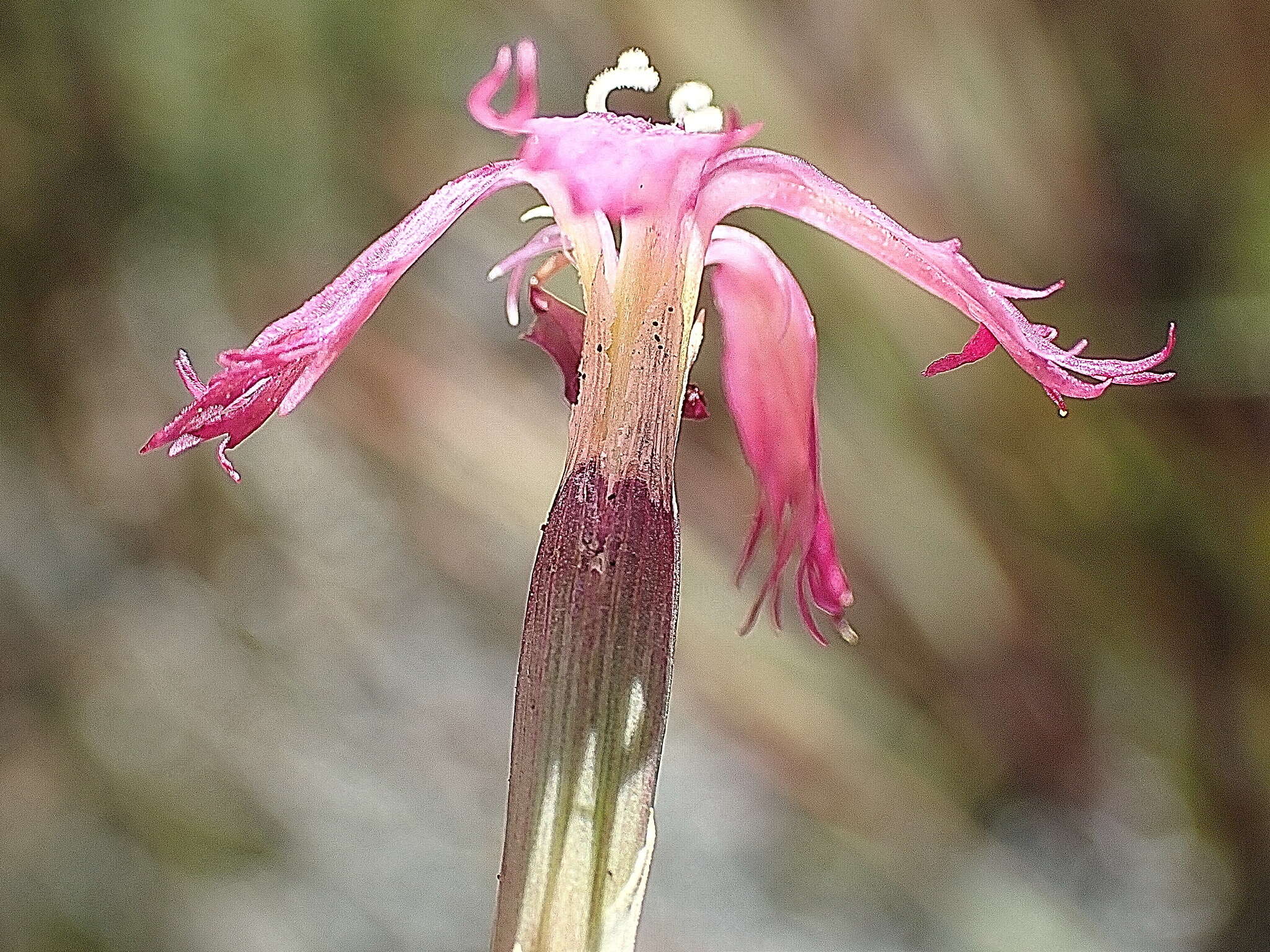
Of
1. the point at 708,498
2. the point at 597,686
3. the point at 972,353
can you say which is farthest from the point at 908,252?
the point at 708,498

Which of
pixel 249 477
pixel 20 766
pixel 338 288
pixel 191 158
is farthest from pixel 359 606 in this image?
pixel 338 288

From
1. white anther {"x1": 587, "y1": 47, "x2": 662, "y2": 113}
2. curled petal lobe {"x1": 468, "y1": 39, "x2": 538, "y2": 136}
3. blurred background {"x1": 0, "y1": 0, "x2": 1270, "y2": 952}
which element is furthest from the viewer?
blurred background {"x1": 0, "y1": 0, "x2": 1270, "y2": 952}

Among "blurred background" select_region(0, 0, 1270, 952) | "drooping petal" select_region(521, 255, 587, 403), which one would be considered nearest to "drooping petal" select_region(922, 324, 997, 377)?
"drooping petal" select_region(521, 255, 587, 403)

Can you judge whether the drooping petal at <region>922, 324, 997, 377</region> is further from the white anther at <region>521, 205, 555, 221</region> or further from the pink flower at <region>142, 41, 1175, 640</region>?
the white anther at <region>521, 205, 555, 221</region>

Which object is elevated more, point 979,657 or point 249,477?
point 249,477

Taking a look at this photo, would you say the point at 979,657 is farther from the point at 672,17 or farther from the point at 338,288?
the point at 338,288

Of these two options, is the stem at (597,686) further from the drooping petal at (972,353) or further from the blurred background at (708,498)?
the blurred background at (708,498)

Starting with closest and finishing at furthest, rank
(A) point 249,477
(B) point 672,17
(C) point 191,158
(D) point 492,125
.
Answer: (D) point 492,125, (B) point 672,17, (C) point 191,158, (A) point 249,477
